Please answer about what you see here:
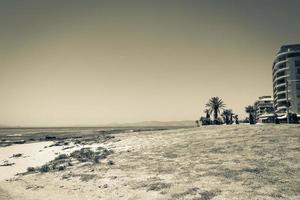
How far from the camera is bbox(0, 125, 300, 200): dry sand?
19.7 meters

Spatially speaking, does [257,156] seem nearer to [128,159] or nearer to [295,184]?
[295,184]

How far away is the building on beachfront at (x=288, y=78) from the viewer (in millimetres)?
107812

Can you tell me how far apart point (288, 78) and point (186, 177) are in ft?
324

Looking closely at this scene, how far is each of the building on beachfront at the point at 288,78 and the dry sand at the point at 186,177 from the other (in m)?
78.6

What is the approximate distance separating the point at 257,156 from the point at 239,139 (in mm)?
10213

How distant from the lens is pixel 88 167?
102ft

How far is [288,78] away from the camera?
111250mm

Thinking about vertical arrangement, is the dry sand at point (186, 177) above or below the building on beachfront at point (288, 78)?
below

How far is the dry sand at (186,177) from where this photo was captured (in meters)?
19.7

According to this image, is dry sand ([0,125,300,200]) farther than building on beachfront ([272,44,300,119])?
No

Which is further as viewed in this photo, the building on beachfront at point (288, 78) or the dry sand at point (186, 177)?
the building on beachfront at point (288, 78)

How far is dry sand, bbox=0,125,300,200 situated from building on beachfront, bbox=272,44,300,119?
78591 mm

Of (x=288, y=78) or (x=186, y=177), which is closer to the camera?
(x=186, y=177)

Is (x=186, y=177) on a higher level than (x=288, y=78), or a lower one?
lower
